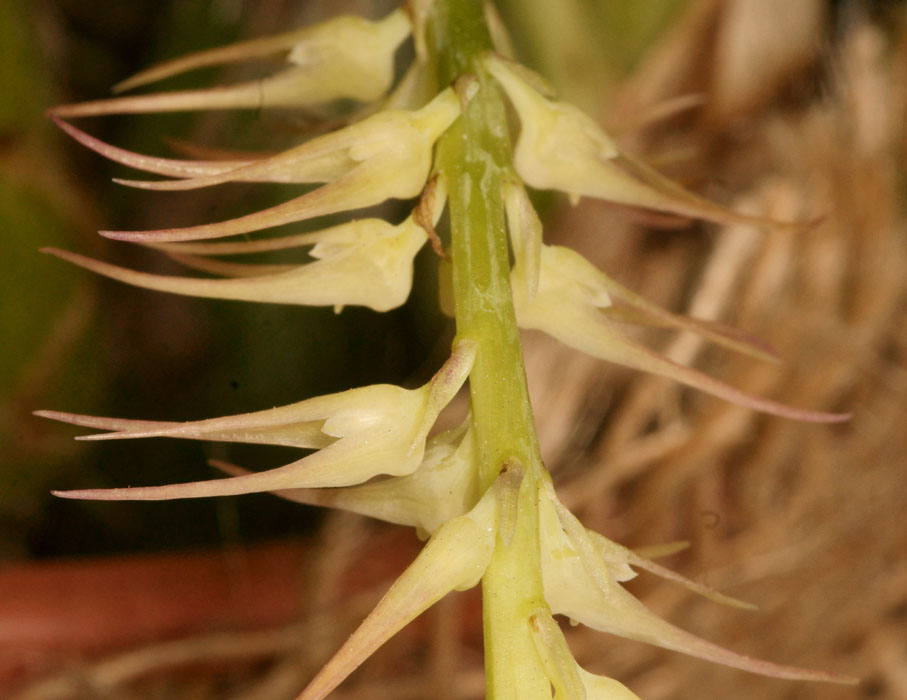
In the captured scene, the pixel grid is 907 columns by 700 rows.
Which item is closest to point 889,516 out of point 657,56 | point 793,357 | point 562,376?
point 793,357

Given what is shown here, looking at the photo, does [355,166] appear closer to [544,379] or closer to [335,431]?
[335,431]

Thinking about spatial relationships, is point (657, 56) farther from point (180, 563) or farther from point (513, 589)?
point (513, 589)

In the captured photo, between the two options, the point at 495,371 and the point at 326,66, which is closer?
the point at 495,371

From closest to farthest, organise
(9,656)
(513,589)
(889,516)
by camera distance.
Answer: (513,589)
(9,656)
(889,516)

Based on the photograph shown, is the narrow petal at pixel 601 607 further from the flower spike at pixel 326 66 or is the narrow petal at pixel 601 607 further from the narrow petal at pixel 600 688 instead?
the flower spike at pixel 326 66

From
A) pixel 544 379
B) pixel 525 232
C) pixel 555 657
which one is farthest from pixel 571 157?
pixel 544 379

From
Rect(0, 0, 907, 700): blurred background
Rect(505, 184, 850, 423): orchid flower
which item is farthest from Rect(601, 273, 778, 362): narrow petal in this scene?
Rect(0, 0, 907, 700): blurred background

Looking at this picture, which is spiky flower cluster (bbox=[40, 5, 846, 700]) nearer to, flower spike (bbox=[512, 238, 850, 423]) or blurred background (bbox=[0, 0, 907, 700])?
flower spike (bbox=[512, 238, 850, 423])
